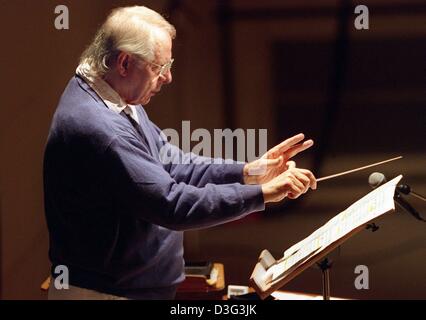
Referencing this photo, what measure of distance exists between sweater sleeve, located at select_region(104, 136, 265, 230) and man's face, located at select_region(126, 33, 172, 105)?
0.24 m

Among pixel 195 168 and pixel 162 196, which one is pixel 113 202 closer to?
pixel 162 196

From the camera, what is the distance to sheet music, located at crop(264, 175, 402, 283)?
1.60 m

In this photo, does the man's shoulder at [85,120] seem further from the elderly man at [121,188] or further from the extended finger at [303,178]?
the extended finger at [303,178]

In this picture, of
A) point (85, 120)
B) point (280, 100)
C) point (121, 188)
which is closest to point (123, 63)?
point (85, 120)

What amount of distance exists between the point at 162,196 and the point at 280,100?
1.61 metres

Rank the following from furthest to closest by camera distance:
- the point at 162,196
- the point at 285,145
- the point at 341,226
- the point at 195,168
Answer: the point at 195,168 < the point at 285,145 < the point at 162,196 < the point at 341,226

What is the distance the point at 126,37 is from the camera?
6.78 ft

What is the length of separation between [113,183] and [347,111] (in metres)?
1.72

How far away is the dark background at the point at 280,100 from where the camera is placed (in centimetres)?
325

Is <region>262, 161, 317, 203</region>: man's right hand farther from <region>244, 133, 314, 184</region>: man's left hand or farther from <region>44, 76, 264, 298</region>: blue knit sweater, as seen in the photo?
<region>244, 133, 314, 184</region>: man's left hand

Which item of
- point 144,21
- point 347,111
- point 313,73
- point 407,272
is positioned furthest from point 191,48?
point 407,272

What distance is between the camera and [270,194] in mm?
1928

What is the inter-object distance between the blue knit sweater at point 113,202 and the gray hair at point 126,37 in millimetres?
97

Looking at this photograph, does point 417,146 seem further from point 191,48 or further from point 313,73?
point 191,48
